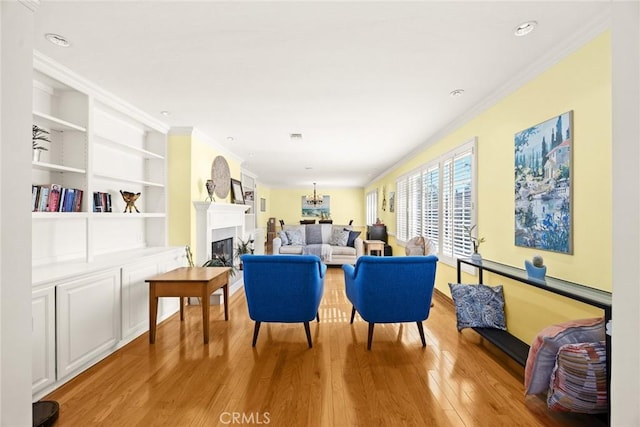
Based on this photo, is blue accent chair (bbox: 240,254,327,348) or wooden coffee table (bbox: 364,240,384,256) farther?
wooden coffee table (bbox: 364,240,384,256)

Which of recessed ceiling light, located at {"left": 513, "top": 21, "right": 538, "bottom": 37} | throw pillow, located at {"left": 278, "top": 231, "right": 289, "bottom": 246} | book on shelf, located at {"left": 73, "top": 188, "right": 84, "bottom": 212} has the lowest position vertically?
throw pillow, located at {"left": 278, "top": 231, "right": 289, "bottom": 246}

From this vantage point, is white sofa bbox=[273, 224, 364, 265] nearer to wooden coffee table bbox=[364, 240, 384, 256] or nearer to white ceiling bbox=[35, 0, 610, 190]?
wooden coffee table bbox=[364, 240, 384, 256]

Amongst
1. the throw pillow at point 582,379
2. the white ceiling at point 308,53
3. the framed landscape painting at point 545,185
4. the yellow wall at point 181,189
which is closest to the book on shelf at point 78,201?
the white ceiling at point 308,53

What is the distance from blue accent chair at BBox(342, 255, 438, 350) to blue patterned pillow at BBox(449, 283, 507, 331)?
0.36 metres

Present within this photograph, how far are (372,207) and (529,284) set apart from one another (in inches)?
353

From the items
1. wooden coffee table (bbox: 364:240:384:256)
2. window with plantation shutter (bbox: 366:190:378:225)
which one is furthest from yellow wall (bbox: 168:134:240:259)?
window with plantation shutter (bbox: 366:190:378:225)

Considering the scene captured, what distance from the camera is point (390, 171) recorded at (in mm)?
8141

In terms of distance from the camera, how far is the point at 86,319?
8.08 feet

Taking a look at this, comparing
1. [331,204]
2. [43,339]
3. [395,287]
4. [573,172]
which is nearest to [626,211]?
[573,172]

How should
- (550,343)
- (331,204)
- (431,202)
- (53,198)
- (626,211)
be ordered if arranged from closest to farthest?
(626,211)
(550,343)
(53,198)
(431,202)
(331,204)

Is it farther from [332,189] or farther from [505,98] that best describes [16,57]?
[332,189]

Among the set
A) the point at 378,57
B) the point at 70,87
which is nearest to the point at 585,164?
the point at 378,57

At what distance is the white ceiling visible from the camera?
6.03ft

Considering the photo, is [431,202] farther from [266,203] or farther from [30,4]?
[266,203]
